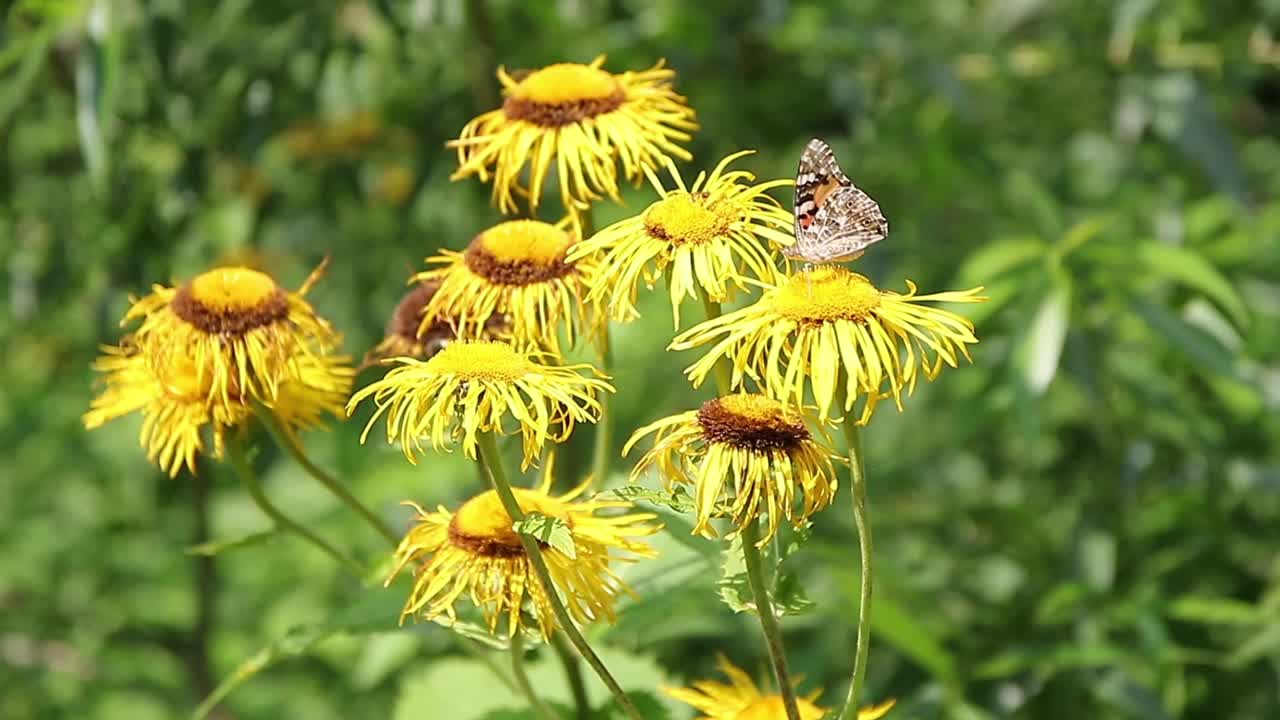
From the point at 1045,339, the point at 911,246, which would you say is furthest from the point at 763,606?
the point at 911,246

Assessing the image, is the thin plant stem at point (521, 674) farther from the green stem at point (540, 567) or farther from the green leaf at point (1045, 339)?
the green leaf at point (1045, 339)

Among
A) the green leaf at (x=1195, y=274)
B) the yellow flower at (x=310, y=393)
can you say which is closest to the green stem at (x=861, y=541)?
the yellow flower at (x=310, y=393)

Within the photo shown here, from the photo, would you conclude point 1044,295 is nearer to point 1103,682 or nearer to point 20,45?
point 1103,682

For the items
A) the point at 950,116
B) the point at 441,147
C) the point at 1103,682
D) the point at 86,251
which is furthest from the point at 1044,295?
the point at 86,251

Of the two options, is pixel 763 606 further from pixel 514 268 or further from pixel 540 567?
pixel 514 268

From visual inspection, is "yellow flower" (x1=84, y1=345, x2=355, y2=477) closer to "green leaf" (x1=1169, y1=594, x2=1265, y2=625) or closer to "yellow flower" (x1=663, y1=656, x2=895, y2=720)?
"yellow flower" (x1=663, y1=656, x2=895, y2=720)

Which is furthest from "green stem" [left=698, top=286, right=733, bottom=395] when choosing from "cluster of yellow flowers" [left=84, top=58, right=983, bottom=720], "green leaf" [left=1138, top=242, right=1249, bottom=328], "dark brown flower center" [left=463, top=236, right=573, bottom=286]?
"green leaf" [left=1138, top=242, right=1249, bottom=328]

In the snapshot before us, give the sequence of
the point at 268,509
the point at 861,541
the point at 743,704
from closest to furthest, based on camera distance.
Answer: the point at 861,541
the point at 743,704
the point at 268,509
